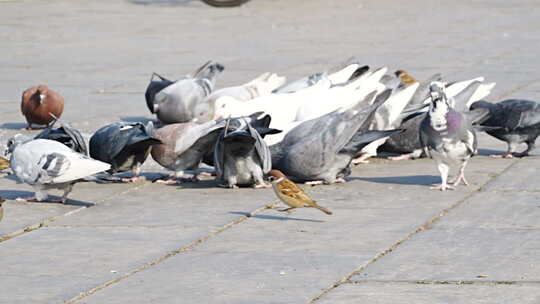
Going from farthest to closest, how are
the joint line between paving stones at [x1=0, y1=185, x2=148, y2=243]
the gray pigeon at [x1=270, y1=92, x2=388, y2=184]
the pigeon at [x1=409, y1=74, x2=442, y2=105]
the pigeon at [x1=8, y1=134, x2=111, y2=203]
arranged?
1. the pigeon at [x1=409, y1=74, x2=442, y2=105]
2. the gray pigeon at [x1=270, y1=92, x2=388, y2=184]
3. the pigeon at [x1=8, y1=134, x2=111, y2=203]
4. the joint line between paving stones at [x1=0, y1=185, x2=148, y2=243]

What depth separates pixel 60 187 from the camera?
8.67 metres

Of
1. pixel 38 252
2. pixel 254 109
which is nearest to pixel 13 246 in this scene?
pixel 38 252

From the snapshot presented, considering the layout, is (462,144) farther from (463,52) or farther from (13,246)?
(463,52)

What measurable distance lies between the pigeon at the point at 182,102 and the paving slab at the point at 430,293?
5.99 m

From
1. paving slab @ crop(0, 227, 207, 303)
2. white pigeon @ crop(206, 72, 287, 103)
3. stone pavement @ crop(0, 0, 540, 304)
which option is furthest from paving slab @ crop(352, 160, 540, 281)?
white pigeon @ crop(206, 72, 287, 103)

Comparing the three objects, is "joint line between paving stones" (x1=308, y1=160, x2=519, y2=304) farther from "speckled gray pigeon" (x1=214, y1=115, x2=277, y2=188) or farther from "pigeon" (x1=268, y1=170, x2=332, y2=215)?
"speckled gray pigeon" (x1=214, y1=115, x2=277, y2=188)

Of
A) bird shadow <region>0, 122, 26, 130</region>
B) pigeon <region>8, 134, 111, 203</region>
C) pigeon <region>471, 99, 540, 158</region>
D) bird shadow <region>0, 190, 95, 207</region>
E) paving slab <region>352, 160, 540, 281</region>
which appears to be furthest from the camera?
bird shadow <region>0, 122, 26, 130</region>

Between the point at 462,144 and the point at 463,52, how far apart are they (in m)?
11.5

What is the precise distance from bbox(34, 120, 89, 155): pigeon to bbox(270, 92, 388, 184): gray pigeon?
1.53m

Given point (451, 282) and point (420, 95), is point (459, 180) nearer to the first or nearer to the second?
point (420, 95)

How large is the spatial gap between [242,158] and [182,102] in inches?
127

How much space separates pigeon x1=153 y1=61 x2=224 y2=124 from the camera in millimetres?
12266

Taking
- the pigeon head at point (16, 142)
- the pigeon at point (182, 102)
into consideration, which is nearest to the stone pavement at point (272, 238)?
the pigeon head at point (16, 142)

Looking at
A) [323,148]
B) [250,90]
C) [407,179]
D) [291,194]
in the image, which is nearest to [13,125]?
[250,90]
